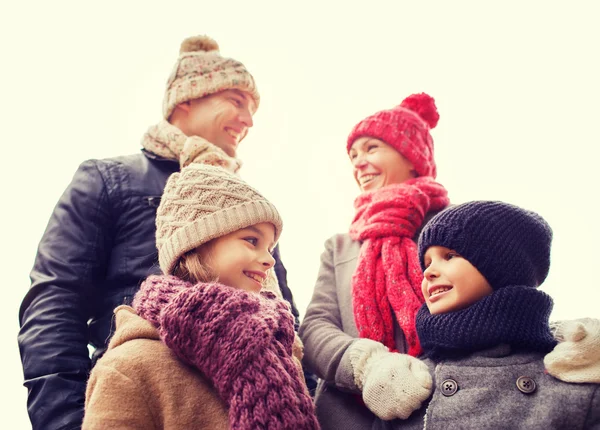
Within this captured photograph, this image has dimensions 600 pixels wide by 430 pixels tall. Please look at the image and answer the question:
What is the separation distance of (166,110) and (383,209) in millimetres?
953

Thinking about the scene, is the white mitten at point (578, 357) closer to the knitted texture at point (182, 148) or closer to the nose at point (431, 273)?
the nose at point (431, 273)

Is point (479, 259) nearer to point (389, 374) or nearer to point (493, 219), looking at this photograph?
point (493, 219)

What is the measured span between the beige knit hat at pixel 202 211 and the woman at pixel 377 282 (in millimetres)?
393

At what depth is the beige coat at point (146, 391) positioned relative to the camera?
994 mm

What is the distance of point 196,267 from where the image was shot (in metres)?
1.30

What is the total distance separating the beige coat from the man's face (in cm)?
99

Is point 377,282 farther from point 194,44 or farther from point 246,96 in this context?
point 194,44

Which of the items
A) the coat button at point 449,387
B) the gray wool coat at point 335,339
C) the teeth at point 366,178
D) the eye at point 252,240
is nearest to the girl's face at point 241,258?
the eye at point 252,240

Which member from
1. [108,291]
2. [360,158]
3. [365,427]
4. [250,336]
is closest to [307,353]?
[365,427]

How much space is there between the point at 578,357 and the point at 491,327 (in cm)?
Result: 18

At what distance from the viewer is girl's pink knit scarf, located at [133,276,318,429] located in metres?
1.00

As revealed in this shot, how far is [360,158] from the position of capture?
195cm

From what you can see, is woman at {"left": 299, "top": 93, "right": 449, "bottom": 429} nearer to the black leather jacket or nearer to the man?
the man

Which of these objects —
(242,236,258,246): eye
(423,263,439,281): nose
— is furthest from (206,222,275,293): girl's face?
(423,263,439,281): nose
